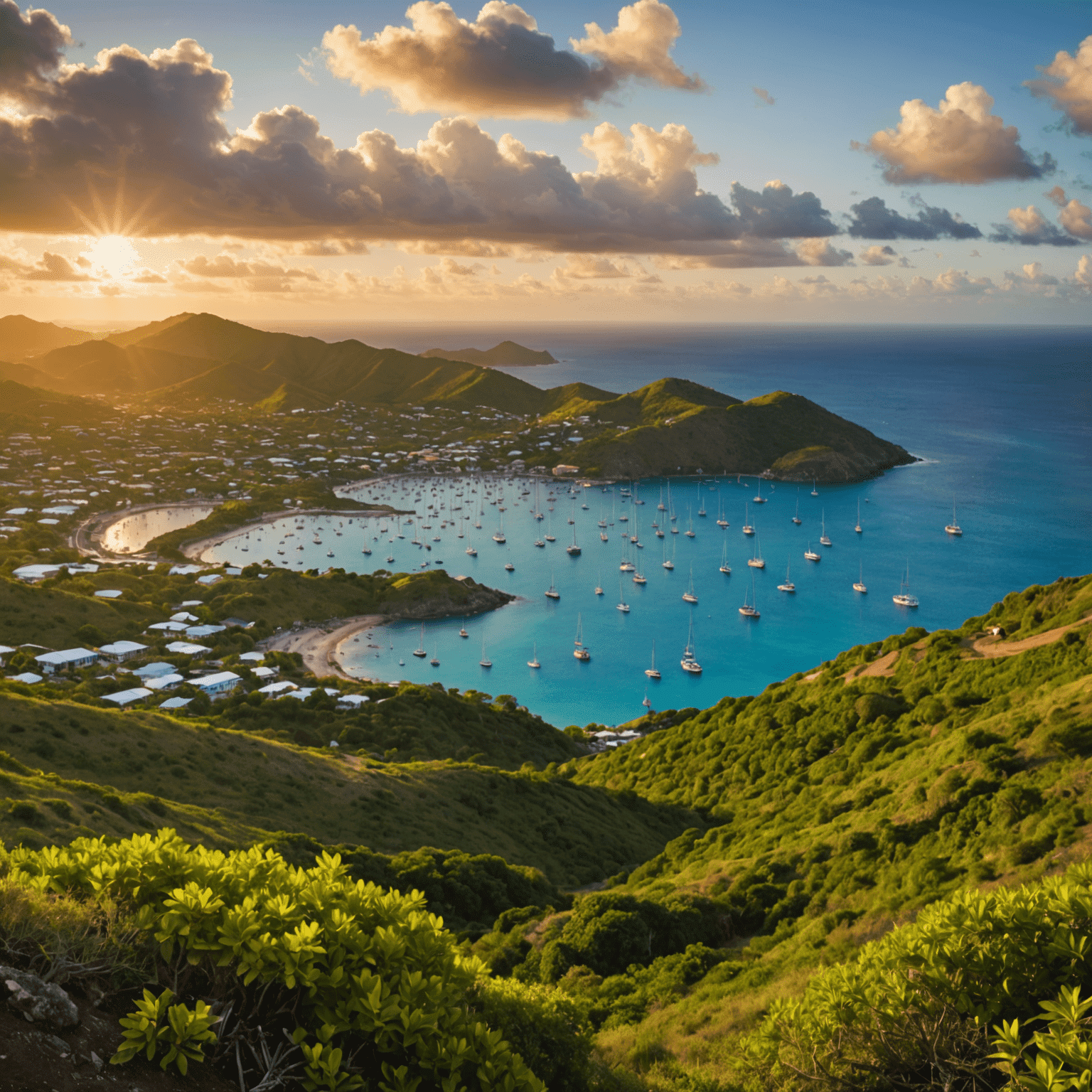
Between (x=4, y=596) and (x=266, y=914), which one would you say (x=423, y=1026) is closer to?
(x=266, y=914)

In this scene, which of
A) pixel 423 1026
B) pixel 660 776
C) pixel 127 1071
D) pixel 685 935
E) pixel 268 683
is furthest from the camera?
pixel 268 683

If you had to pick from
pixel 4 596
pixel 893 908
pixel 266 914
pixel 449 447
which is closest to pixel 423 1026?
pixel 266 914

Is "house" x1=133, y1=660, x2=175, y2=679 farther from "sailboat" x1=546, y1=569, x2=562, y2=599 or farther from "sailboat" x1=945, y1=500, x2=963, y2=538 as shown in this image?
"sailboat" x1=945, y1=500, x2=963, y2=538

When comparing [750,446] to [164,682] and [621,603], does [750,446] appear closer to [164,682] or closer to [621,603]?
[621,603]

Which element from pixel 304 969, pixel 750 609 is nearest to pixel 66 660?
pixel 304 969

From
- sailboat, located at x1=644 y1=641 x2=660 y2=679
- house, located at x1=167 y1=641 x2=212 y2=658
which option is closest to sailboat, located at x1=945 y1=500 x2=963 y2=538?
sailboat, located at x1=644 y1=641 x2=660 y2=679

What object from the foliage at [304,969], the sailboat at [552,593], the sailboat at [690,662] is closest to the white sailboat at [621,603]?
the sailboat at [552,593]

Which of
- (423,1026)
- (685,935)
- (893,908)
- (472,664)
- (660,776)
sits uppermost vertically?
(423,1026)
